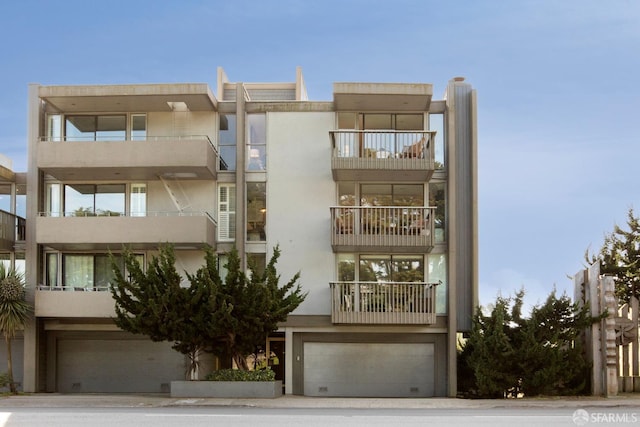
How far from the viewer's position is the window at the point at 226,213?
3334cm

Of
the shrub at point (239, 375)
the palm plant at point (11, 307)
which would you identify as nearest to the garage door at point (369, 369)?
the shrub at point (239, 375)

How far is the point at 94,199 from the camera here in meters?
34.0

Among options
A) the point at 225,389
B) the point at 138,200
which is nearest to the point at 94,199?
the point at 138,200

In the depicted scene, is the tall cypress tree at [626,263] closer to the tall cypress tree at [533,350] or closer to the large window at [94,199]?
the tall cypress tree at [533,350]

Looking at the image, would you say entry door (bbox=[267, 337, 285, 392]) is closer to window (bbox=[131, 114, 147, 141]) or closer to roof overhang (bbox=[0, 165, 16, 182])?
window (bbox=[131, 114, 147, 141])

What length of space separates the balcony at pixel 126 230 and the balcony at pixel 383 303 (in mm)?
5344

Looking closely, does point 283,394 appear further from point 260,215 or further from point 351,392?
point 260,215

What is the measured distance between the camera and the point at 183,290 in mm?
28234

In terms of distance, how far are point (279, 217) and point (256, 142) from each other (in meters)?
3.05

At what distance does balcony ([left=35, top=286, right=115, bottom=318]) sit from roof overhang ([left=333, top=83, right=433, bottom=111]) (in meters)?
11.3

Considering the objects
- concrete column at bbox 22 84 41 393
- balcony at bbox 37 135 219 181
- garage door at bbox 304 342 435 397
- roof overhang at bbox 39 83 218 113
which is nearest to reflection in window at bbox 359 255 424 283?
garage door at bbox 304 342 435 397

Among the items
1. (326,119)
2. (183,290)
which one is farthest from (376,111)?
(183,290)

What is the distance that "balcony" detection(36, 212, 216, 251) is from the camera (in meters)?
31.8

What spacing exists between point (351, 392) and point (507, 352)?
6.42 meters
